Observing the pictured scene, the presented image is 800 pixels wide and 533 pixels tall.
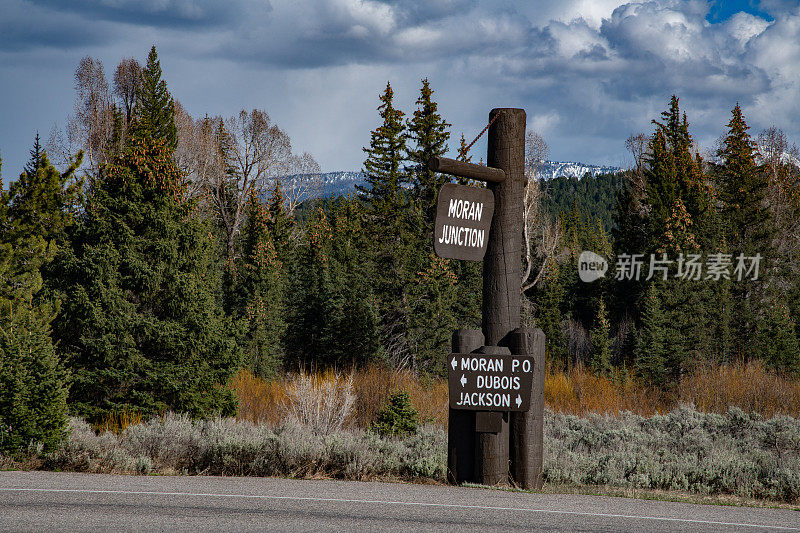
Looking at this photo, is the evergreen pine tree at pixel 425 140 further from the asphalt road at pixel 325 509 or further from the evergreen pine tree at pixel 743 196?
the asphalt road at pixel 325 509

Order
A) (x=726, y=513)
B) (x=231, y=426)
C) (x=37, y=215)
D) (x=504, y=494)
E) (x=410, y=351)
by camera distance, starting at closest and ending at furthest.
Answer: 1. (x=726, y=513)
2. (x=504, y=494)
3. (x=231, y=426)
4. (x=37, y=215)
5. (x=410, y=351)

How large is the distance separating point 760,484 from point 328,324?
32675mm

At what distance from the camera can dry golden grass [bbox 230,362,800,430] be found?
1562 cm

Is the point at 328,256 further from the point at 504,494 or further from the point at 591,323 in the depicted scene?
the point at 504,494

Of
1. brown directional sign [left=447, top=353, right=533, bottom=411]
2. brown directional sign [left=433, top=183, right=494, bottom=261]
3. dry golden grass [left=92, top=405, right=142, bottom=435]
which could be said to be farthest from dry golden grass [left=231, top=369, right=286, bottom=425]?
brown directional sign [left=433, top=183, right=494, bottom=261]

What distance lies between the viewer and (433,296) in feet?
107

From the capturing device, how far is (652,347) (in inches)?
1428

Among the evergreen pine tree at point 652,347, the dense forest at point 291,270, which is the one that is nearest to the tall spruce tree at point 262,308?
the dense forest at point 291,270

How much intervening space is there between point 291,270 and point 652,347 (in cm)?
2518

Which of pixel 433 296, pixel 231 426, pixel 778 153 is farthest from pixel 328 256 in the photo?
pixel 231 426

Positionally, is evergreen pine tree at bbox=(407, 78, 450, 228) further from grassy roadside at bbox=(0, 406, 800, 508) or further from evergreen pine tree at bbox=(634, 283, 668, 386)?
grassy roadside at bbox=(0, 406, 800, 508)

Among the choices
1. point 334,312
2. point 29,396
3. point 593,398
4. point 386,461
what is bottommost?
point 593,398
